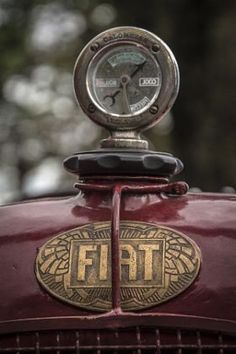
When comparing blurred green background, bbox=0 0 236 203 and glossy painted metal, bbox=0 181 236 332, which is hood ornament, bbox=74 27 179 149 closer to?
glossy painted metal, bbox=0 181 236 332

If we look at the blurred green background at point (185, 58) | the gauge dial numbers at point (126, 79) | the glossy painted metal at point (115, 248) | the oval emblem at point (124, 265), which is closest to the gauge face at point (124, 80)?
the gauge dial numbers at point (126, 79)

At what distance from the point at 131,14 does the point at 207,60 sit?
2.86 ft

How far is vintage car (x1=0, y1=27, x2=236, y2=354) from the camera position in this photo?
3.45 m

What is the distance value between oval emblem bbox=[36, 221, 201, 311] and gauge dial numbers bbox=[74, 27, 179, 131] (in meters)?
0.32

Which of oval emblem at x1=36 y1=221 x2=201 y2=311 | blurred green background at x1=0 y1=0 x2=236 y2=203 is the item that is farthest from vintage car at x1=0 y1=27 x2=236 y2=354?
blurred green background at x1=0 y1=0 x2=236 y2=203

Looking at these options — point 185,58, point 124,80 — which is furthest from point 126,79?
point 185,58

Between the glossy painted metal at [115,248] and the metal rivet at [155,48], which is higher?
the metal rivet at [155,48]

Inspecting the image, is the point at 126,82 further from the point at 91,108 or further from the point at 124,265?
the point at 124,265

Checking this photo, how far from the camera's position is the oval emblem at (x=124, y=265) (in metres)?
3.47

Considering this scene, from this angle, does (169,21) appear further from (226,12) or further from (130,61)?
(130,61)

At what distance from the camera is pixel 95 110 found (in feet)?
12.2

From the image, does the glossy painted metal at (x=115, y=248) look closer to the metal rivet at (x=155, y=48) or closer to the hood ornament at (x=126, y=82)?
the hood ornament at (x=126, y=82)

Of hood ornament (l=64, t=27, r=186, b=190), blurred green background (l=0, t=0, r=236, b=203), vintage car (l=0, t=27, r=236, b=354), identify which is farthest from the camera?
blurred green background (l=0, t=0, r=236, b=203)

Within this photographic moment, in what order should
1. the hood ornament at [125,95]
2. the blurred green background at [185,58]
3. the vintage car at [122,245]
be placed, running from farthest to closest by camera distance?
the blurred green background at [185,58] < the hood ornament at [125,95] < the vintage car at [122,245]
